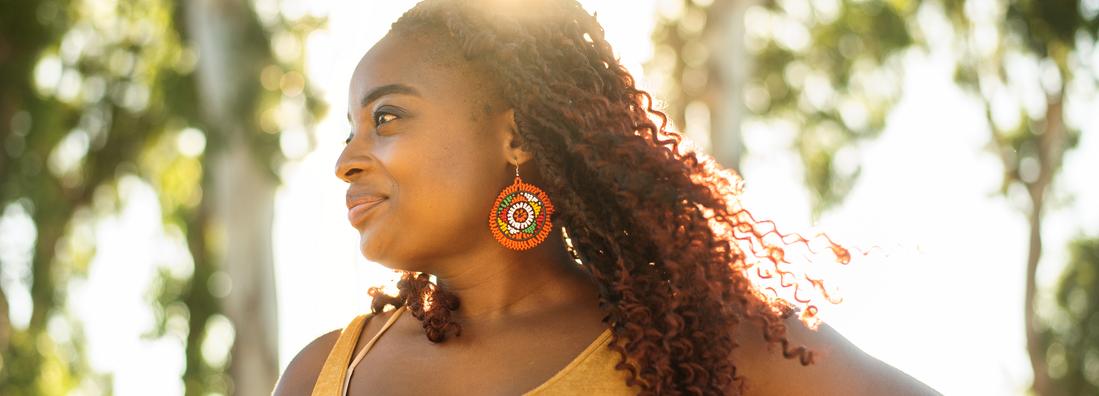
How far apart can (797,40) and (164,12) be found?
6.19 meters

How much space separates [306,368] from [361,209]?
1.44 ft

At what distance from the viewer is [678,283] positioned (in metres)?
3.12

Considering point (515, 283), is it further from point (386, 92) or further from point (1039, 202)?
point (1039, 202)

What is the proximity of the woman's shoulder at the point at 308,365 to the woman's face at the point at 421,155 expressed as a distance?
33 centimetres

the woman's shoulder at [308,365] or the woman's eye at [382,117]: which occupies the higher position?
the woman's eye at [382,117]

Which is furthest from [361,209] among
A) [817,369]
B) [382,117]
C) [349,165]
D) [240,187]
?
[240,187]

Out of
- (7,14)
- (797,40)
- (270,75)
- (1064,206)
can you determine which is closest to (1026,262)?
(1064,206)

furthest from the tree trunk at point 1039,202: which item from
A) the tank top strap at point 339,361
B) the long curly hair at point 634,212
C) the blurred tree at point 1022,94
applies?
the tank top strap at point 339,361

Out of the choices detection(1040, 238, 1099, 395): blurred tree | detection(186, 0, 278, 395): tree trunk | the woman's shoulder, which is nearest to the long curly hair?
the woman's shoulder

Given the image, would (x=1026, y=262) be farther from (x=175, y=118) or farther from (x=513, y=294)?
(x=513, y=294)

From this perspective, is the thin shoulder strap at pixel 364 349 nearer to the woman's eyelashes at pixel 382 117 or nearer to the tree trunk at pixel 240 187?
the woman's eyelashes at pixel 382 117

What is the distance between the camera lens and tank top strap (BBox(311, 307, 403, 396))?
Answer: 10.8 feet

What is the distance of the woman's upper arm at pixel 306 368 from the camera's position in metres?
3.40

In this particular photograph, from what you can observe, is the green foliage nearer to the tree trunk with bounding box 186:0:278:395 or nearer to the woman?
the tree trunk with bounding box 186:0:278:395
